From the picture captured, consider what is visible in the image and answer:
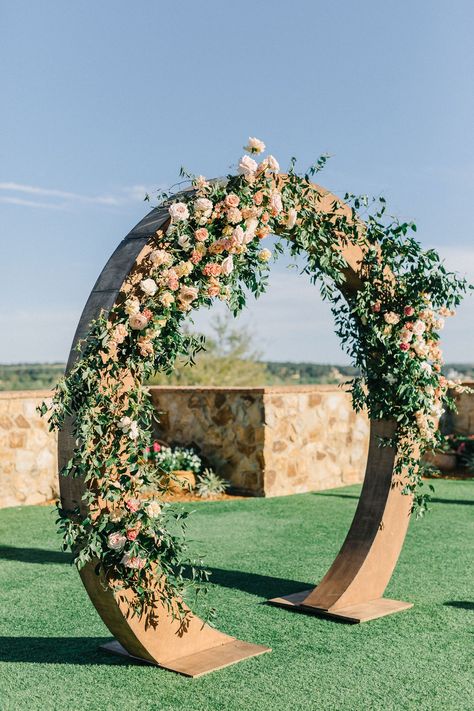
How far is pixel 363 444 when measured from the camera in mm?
11844

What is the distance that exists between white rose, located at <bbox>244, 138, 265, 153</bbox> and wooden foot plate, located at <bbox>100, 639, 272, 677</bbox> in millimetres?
2724

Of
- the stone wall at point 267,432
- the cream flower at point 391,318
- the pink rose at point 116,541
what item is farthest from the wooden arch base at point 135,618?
the stone wall at point 267,432

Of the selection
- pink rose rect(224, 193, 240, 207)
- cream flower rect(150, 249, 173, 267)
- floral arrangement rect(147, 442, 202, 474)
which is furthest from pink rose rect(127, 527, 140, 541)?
floral arrangement rect(147, 442, 202, 474)

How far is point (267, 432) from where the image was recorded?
10.2m

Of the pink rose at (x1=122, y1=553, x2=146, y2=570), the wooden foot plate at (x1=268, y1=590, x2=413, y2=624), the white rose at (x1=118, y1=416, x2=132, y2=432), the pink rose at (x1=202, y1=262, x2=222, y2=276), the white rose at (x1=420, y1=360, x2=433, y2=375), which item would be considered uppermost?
the pink rose at (x1=202, y1=262, x2=222, y2=276)

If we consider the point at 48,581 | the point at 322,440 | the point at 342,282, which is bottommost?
the point at 48,581

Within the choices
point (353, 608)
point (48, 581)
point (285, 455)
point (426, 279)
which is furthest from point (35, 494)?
point (426, 279)

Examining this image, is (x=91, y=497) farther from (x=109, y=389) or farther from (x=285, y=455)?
(x=285, y=455)

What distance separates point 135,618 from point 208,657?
52cm

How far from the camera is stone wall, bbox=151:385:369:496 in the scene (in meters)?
10.3

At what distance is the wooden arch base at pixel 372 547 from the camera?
5.32 meters

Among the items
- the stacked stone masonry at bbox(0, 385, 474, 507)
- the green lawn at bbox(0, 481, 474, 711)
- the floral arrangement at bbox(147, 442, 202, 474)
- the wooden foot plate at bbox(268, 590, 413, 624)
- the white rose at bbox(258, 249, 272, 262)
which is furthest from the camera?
the floral arrangement at bbox(147, 442, 202, 474)

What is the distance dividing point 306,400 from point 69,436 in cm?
709

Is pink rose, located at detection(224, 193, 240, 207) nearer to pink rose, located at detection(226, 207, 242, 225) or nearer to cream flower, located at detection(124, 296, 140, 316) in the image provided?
pink rose, located at detection(226, 207, 242, 225)
